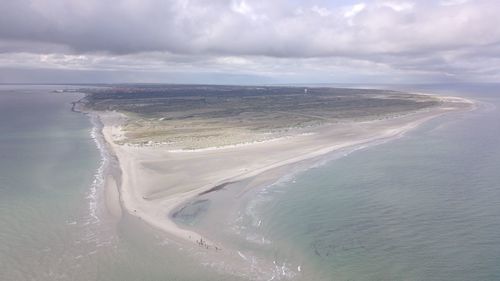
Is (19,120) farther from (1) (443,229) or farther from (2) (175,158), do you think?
(1) (443,229)

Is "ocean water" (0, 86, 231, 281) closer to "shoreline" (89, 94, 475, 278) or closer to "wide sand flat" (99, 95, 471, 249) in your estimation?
"shoreline" (89, 94, 475, 278)

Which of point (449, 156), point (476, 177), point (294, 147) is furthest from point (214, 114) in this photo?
point (476, 177)

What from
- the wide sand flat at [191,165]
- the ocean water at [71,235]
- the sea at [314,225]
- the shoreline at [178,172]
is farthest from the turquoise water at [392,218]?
the ocean water at [71,235]

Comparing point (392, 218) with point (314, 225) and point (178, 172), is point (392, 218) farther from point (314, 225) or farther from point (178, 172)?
point (178, 172)

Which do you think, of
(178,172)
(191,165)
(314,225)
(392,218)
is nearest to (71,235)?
(314,225)

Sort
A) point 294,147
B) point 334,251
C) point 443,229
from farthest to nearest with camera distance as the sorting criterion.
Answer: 1. point 294,147
2. point 443,229
3. point 334,251

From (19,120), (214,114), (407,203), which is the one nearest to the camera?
(407,203)

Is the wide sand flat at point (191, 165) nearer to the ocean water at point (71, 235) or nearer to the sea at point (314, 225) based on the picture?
the ocean water at point (71, 235)
